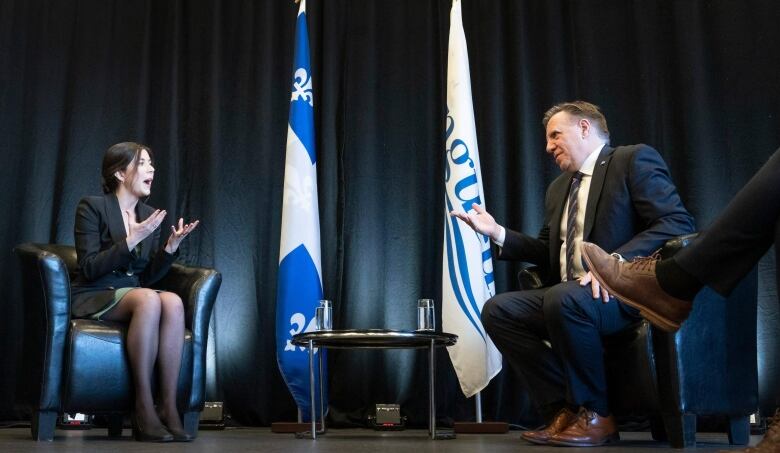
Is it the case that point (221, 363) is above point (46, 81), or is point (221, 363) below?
below

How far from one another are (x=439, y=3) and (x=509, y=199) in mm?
1126

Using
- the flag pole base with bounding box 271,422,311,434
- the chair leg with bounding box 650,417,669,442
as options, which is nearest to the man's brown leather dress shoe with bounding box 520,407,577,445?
the chair leg with bounding box 650,417,669,442

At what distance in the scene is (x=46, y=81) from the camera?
4629mm

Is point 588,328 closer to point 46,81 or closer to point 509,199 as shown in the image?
point 509,199

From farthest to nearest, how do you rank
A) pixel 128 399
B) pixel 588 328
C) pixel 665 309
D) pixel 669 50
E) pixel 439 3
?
pixel 439 3
pixel 669 50
pixel 128 399
pixel 588 328
pixel 665 309

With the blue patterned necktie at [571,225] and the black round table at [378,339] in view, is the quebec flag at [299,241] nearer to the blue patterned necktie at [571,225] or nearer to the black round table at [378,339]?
the black round table at [378,339]

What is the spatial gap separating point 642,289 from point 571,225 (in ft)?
3.56

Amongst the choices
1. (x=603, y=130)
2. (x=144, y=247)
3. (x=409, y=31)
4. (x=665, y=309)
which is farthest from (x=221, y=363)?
(x=665, y=309)

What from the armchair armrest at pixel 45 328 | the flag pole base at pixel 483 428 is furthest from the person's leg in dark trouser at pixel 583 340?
the armchair armrest at pixel 45 328

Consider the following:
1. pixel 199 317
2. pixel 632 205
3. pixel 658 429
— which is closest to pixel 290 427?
pixel 199 317

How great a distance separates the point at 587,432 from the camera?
102 inches

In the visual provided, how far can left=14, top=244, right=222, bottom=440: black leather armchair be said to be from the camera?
3.01 m

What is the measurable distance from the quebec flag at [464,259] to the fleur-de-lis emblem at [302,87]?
70cm

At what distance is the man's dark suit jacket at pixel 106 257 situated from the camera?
319cm
